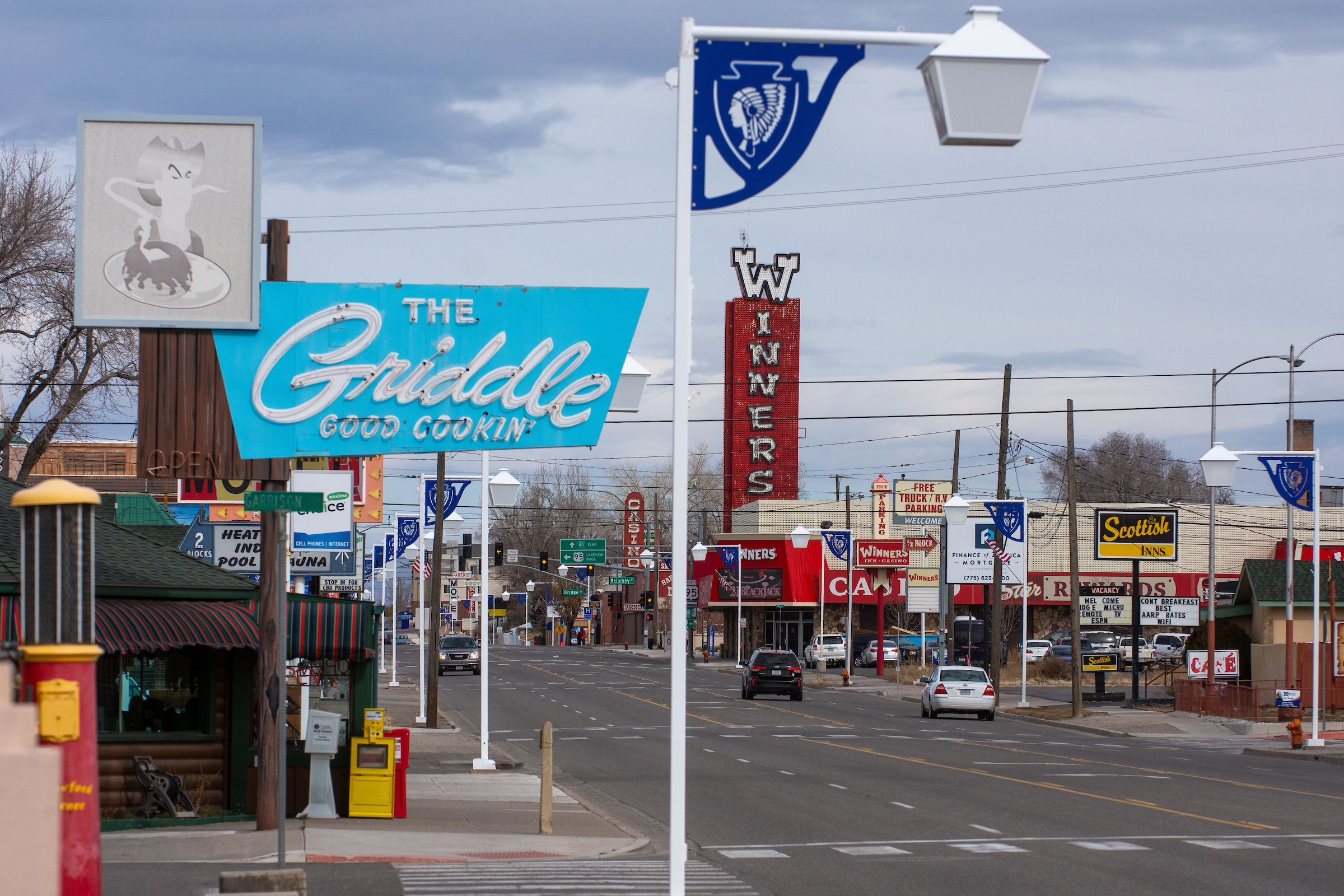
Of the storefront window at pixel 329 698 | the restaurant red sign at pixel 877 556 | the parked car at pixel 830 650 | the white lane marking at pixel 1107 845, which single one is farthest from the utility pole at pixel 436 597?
the parked car at pixel 830 650

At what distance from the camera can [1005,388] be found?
4775cm

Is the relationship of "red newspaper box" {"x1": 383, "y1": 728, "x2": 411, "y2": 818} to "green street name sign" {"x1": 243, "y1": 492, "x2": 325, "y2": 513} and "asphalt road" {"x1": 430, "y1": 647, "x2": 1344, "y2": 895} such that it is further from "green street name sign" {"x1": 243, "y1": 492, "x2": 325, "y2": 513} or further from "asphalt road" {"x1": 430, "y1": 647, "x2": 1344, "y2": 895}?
"green street name sign" {"x1": 243, "y1": 492, "x2": 325, "y2": 513}

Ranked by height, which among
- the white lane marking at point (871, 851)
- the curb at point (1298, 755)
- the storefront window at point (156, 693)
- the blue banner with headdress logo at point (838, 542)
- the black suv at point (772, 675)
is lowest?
the black suv at point (772, 675)

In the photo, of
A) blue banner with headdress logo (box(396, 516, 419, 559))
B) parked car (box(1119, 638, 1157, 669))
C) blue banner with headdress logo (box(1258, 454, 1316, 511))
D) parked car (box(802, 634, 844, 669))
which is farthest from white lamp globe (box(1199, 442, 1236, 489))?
parked car (box(802, 634, 844, 669))

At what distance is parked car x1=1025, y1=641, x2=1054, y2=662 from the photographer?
66688mm

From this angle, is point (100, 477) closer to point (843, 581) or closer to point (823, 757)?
point (843, 581)

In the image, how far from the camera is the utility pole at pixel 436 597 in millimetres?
29844

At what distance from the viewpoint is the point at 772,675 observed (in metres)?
46.7

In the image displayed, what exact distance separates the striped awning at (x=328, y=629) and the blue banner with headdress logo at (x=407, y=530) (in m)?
19.7

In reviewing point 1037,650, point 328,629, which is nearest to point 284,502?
point 328,629

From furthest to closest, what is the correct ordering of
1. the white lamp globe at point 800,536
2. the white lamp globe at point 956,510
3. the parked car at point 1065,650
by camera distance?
the parked car at point 1065,650, the white lamp globe at point 800,536, the white lamp globe at point 956,510

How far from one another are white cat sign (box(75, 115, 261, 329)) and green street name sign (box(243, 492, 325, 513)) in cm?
240

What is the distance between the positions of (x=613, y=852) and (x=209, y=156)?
7741mm

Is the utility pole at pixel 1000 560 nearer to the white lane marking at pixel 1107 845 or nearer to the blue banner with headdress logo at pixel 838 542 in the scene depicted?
the blue banner with headdress logo at pixel 838 542
